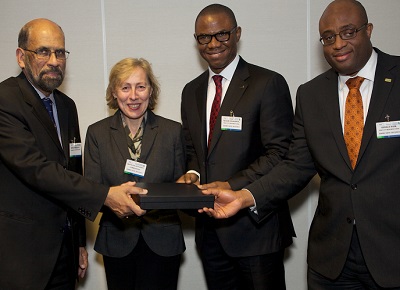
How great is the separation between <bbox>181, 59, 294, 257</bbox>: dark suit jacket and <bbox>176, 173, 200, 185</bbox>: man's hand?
46 millimetres

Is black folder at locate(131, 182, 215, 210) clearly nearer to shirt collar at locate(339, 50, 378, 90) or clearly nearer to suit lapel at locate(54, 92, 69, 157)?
suit lapel at locate(54, 92, 69, 157)

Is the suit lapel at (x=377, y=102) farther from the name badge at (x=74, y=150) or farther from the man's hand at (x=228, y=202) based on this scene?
the name badge at (x=74, y=150)

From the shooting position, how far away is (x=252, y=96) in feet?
10.3

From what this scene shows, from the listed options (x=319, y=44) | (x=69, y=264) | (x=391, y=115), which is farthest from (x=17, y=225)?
(x=319, y=44)

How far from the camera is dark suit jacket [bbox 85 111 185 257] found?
3.04m

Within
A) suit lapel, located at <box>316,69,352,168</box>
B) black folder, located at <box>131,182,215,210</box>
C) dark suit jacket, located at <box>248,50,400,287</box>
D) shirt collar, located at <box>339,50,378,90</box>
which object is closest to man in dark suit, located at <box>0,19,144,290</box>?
black folder, located at <box>131,182,215,210</box>

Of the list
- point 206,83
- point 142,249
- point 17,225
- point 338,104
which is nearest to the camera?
point 338,104

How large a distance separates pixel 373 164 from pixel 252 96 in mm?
1007

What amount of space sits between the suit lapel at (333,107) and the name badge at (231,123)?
62cm

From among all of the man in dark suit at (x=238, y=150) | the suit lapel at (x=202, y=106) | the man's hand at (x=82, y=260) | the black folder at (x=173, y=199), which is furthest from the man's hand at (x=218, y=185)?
the man's hand at (x=82, y=260)

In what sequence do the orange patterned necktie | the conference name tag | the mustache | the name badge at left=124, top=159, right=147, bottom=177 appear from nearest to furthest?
the conference name tag < the orange patterned necktie < the mustache < the name badge at left=124, top=159, right=147, bottom=177

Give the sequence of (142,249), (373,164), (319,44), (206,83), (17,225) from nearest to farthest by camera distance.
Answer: (373,164), (17,225), (142,249), (206,83), (319,44)

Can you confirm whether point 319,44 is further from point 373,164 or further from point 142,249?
point 142,249

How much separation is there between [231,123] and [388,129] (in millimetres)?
1054
